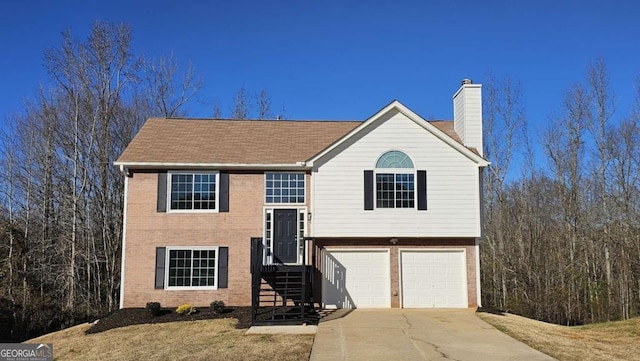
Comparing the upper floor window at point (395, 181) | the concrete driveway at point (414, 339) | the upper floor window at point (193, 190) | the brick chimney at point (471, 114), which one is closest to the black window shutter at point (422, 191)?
the upper floor window at point (395, 181)

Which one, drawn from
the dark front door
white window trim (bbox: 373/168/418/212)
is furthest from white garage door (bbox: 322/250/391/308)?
white window trim (bbox: 373/168/418/212)

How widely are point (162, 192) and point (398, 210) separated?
767 centimetres

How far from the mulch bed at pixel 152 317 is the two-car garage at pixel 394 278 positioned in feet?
9.19

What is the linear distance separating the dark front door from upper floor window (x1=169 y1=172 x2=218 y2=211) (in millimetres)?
2137

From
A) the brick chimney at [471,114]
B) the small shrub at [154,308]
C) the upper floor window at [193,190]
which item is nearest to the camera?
the small shrub at [154,308]

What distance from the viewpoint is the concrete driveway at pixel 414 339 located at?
10156mm

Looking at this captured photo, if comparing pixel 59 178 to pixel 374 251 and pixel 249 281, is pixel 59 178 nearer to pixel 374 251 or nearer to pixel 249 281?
pixel 249 281

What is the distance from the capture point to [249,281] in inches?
636

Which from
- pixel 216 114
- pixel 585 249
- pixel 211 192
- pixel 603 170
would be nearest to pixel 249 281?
pixel 211 192

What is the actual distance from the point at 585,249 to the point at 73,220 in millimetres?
24942

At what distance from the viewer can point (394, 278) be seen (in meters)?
16.2

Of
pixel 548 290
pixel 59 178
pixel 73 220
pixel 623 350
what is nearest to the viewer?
pixel 623 350

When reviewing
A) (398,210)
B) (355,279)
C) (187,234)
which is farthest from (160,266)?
(398,210)

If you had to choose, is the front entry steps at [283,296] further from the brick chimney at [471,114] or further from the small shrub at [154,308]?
the brick chimney at [471,114]
